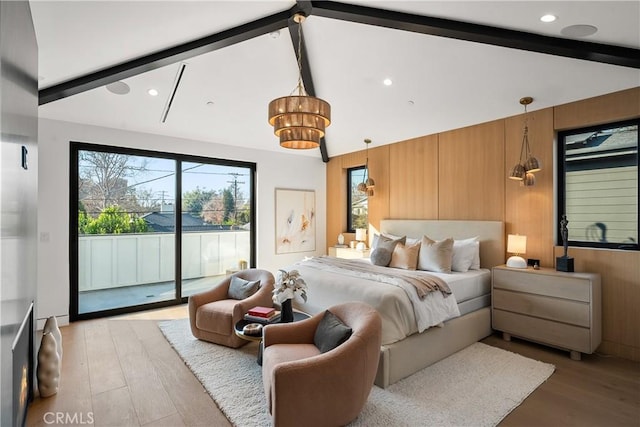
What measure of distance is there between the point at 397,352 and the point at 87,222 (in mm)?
4333

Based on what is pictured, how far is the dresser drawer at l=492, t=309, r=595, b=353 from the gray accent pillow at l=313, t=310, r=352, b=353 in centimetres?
231

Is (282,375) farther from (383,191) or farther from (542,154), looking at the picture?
(383,191)

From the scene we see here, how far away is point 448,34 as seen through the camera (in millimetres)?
→ 2891

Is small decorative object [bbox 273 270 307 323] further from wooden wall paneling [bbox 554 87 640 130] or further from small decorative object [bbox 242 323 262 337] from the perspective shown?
wooden wall paneling [bbox 554 87 640 130]

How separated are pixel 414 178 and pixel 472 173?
0.97 meters

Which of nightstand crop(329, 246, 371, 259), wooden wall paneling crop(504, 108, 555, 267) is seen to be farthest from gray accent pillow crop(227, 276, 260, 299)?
wooden wall paneling crop(504, 108, 555, 267)

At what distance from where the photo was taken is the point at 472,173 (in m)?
4.64

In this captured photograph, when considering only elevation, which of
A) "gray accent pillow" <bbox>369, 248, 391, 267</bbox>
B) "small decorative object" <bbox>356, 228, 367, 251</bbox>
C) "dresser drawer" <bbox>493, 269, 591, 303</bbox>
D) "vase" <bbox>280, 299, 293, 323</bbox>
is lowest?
"vase" <bbox>280, 299, 293, 323</bbox>

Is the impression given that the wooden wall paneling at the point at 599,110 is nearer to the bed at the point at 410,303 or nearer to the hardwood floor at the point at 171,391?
the bed at the point at 410,303

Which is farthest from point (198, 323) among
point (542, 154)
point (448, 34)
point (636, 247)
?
point (636, 247)

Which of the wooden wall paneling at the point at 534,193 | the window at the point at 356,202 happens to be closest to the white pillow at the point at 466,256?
the wooden wall paneling at the point at 534,193

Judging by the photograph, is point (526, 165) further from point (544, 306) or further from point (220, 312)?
point (220, 312)

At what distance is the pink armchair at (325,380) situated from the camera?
6.48 feet

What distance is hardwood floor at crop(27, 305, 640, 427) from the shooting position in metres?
2.35
